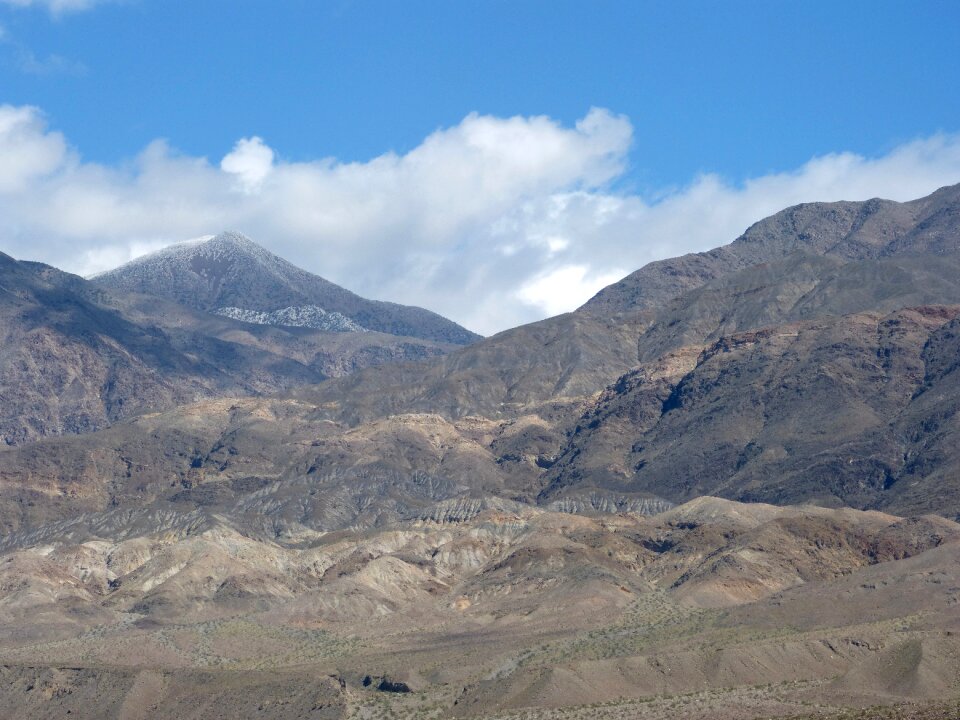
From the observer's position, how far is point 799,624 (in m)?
182

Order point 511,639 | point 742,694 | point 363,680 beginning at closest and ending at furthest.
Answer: point 742,694, point 363,680, point 511,639

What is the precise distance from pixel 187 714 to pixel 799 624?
62145 mm

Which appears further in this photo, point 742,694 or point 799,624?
point 799,624

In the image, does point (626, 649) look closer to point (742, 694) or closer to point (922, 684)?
point (742, 694)

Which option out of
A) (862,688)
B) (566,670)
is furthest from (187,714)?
(862,688)

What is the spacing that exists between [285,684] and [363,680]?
42.7 ft

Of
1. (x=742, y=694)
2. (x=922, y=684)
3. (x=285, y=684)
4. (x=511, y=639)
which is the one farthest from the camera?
(x=511, y=639)

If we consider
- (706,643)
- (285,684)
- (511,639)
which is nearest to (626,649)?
(706,643)

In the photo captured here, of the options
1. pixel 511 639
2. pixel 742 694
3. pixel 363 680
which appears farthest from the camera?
pixel 511 639

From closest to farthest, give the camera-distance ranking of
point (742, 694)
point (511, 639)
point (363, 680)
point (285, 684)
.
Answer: point (742, 694), point (285, 684), point (363, 680), point (511, 639)

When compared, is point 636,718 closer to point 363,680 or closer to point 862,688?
point 862,688

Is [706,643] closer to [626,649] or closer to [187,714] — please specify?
[626,649]

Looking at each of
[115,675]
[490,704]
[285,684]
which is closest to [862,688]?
[490,704]

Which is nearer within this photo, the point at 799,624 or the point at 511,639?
the point at 799,624
